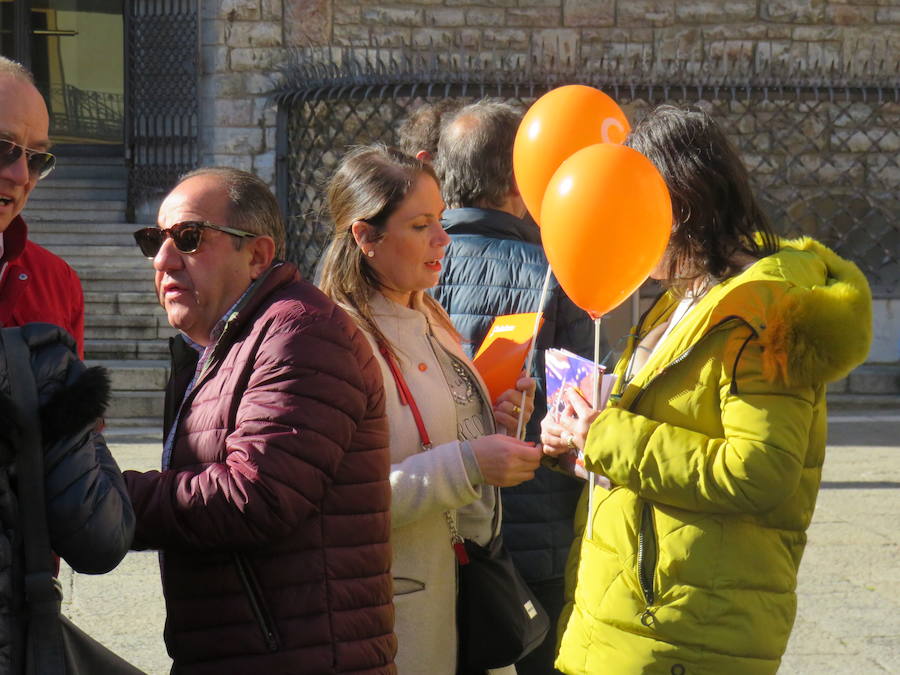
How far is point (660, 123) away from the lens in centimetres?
252

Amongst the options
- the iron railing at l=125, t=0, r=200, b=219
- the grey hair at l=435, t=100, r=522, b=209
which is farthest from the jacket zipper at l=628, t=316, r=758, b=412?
the iron railing at l=125, t=0, r=200, b=219

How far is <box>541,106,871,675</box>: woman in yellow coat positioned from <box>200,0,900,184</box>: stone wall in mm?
9482

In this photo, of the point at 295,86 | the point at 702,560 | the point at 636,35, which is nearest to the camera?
the point at 702,560

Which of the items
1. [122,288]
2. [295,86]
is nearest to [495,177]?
[295,86]

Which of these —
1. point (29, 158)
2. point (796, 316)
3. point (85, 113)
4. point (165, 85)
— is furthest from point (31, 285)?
point (85, 113)

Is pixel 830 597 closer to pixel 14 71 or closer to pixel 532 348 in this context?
pixel 532 348

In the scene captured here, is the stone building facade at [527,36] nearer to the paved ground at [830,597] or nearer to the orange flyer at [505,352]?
the paved ground at [830,597]

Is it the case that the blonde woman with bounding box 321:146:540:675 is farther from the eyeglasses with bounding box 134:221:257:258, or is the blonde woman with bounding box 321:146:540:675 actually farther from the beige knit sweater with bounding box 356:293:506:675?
the eyeglasses with bounding box 134:221:257:258

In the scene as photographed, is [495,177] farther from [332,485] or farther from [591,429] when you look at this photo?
[332,485]

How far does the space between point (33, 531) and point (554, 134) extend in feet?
6.23

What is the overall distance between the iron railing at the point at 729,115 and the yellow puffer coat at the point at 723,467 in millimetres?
7121

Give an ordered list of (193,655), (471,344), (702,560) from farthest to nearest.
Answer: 1. (471,344)
2. (702,560)
3. (193,655)

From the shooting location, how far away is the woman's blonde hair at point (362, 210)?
8.79 feet

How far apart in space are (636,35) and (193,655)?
10.7 m
